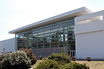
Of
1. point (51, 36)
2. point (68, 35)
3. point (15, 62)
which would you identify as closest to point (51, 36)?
point (51, 36)

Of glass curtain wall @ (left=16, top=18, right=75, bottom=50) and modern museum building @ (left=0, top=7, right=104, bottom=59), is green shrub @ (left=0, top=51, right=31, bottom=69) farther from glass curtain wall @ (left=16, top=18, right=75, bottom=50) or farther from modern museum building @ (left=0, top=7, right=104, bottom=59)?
glass curtain wall @ (left=16, top=18, right=75, bottom=50)

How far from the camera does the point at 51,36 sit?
86.2ft

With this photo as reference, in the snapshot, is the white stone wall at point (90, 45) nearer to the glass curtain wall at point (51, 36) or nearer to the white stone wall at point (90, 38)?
the white stone wall at point (90, 38)

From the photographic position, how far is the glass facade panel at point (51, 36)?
22.9 m

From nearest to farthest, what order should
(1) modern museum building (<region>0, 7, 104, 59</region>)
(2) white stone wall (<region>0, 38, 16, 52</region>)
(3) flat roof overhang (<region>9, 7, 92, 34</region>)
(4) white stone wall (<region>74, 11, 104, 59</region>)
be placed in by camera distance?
1. (4) white stone wall (<region>74, 11, 104, 59</region>)
2. (1) modern museum building (<region>0, 7, 104, 59</region>)
3. (3) flat roof overhang (<region>9, 7, 92, 34</region>)
4. (2) white stone wall (<region>0, 38, 16, 52</region>)

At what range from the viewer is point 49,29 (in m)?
27.1

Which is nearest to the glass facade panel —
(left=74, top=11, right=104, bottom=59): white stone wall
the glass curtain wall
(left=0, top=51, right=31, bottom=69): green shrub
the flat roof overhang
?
the glass curtain wall

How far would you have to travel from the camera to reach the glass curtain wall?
22.9m

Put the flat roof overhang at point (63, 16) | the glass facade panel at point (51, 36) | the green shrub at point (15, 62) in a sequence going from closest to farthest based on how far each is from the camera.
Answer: the green shrub at point (15, 62), the flat roof overhang at point (63, 16), the glass facade panel at point (51, 36)

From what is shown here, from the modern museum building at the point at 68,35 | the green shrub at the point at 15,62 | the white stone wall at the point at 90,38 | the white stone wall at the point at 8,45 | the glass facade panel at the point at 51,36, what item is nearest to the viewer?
the green shrub at the point at 15,62

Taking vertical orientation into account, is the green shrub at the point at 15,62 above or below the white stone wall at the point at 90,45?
below

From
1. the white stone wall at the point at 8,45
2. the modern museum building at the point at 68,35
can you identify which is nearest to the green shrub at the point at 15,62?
the modern museum building at the point at 68,35

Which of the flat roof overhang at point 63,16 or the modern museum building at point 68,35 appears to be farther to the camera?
the flat roof overhang at point 63,16

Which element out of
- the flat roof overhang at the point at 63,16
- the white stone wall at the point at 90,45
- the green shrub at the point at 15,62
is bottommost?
the green shrub at the point at 15,62
